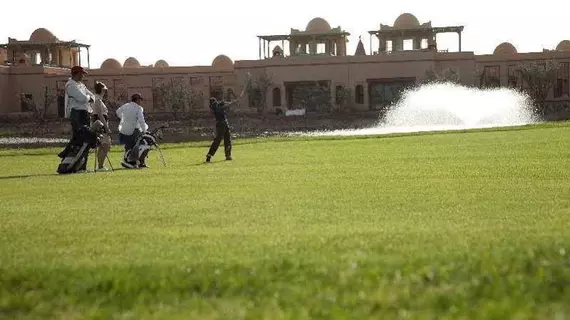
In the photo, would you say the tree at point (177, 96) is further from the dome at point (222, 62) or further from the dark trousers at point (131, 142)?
the dark trousers at point (131, 142)

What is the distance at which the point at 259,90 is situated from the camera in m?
56.6

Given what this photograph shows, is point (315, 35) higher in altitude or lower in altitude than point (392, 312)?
higher

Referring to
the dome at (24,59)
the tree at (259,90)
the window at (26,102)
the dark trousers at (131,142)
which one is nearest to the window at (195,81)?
the tree at (259,90)

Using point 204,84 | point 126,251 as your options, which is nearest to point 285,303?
point 126,251

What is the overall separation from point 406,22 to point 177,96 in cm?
1753

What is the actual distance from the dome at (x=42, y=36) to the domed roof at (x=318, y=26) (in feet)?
59.2

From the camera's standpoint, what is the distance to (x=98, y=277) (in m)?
4.66

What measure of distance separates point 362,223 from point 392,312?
2.66m

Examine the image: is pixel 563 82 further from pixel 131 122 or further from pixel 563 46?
pixel 131 122

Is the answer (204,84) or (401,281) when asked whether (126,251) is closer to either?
(401,281)

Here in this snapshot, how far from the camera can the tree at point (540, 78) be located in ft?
177

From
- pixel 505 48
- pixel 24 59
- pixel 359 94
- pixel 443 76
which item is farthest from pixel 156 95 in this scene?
pixel 505 48

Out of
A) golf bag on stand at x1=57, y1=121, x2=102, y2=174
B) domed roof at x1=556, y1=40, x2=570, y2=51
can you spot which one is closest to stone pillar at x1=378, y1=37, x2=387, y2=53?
domed roof at x1=556, y1=40, x2=570, y2=51

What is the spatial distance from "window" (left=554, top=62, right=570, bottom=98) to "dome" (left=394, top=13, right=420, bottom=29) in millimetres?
10592
